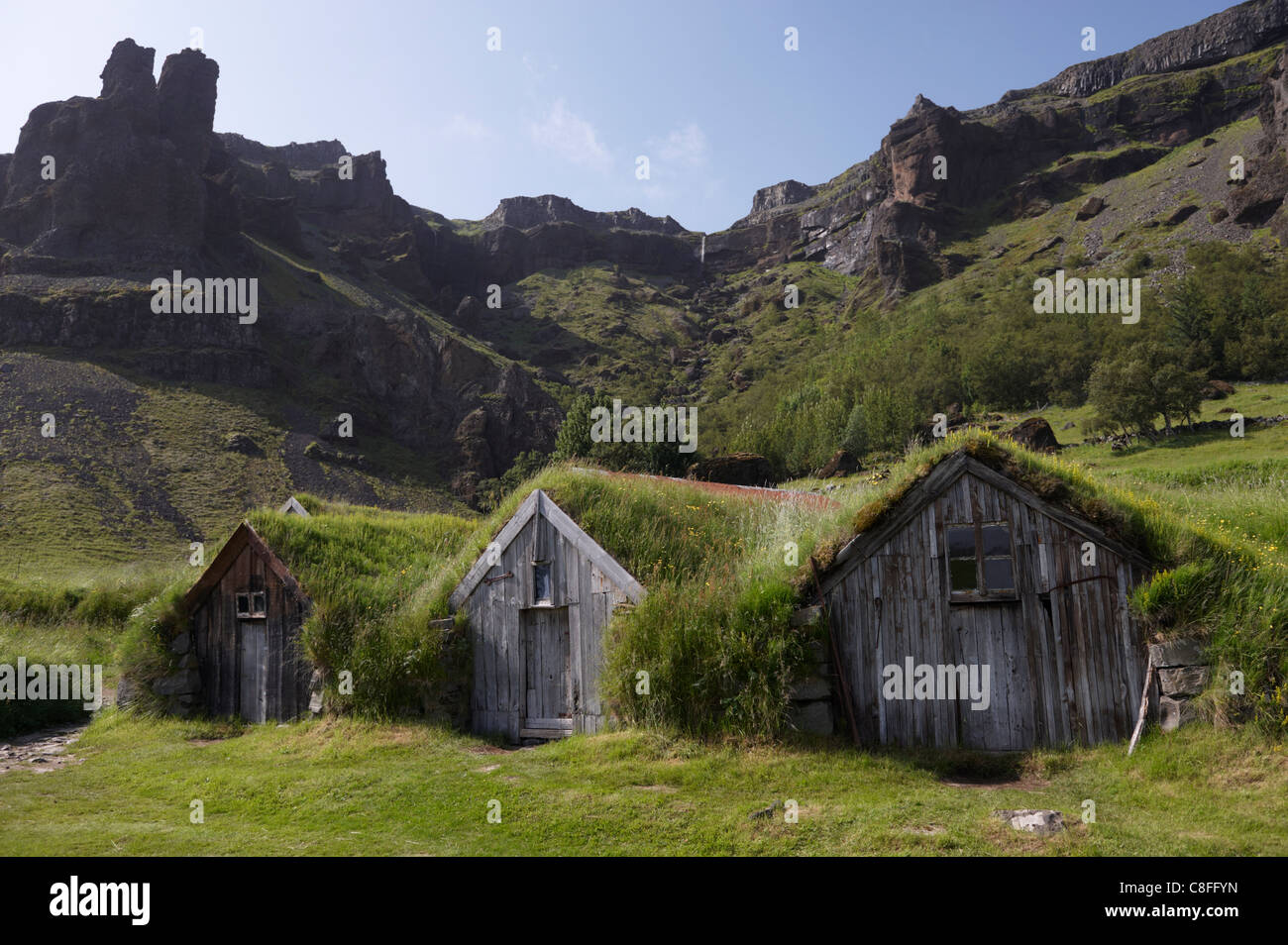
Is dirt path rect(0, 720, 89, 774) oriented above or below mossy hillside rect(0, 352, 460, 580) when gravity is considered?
below

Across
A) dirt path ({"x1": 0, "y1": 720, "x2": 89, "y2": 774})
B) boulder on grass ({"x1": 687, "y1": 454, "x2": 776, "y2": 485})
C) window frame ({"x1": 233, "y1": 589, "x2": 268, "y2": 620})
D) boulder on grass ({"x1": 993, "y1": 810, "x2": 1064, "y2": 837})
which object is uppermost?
boulder on grass ({"x1": 687, "y1": 454, "x2": 776, "y2": 485})

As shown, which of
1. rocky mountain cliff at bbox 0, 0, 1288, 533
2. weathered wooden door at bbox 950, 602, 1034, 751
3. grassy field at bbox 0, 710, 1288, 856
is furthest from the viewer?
rocky mountain cliff at bbox 0, 0, 1288, 533

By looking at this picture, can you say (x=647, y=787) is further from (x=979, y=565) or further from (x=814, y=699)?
(x=979, y=565)

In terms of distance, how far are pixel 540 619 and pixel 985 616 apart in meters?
7.91

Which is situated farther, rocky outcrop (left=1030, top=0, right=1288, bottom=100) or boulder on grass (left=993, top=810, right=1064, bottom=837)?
rocky outcrop (left=1030, top=0, right=1288, bottom=100)

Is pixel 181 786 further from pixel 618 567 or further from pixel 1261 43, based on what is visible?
pixel 1261 43

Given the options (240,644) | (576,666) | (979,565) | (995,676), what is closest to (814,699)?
(995,676)

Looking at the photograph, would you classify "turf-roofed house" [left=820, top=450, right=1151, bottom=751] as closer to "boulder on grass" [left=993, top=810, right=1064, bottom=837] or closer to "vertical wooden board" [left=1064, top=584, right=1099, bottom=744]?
"vertical wooden board" [left=1064, top=584, right=1099, bottom=744]

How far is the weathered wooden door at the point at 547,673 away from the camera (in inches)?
577

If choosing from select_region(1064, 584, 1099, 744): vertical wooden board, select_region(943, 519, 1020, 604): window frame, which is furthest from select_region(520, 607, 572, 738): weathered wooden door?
select_region(1064, 584, 1099, 744): vertical wooden board

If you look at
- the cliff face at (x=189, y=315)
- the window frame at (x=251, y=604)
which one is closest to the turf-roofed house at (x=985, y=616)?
the window frame at (x=251, y=604)

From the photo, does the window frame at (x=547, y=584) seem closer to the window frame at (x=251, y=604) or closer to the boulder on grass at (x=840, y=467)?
the window frame at (x=251, y=604)

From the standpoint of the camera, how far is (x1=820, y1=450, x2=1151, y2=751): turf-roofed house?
11.2 meters

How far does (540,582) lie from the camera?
15.2 metres
